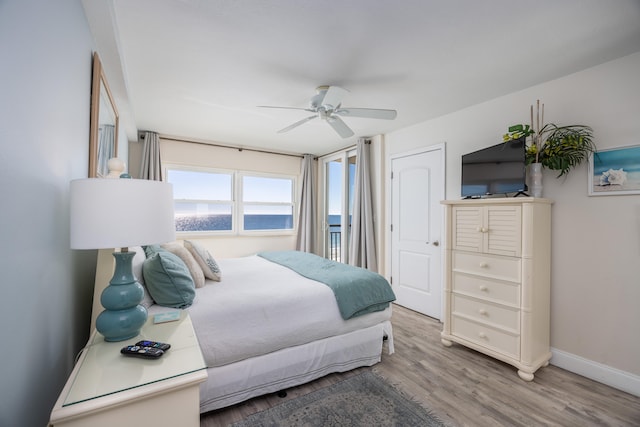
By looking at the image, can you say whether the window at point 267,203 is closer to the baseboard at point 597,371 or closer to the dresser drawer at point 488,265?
the dresser drawer at point 488,265

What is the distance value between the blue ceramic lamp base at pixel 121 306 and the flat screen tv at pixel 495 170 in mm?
2841

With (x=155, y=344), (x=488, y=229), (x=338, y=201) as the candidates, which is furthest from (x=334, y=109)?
(x=338, y=201)

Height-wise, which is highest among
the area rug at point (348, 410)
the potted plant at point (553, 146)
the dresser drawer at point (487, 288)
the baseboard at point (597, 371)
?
the potted plant at point (553, 146)

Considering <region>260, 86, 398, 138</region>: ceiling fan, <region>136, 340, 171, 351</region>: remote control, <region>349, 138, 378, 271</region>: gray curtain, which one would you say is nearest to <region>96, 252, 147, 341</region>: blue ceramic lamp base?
<region>136, 340, 171, 351</region>: remote control

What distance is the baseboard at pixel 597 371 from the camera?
2.03m

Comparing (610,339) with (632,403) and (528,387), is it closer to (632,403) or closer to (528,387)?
(632,403)

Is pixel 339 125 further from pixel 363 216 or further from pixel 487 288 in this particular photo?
pixel 487 288

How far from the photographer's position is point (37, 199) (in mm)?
986

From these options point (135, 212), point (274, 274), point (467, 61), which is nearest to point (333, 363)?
point (274, 274)

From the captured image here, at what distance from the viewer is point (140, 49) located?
200 cm

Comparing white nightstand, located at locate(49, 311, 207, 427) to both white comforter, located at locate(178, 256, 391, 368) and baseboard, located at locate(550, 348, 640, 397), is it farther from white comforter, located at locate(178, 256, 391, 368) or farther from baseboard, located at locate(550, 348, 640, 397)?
baseboard, located at locate(550, 348, 640, 397)

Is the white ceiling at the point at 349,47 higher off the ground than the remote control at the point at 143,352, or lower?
higher

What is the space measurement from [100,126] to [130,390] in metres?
1.77

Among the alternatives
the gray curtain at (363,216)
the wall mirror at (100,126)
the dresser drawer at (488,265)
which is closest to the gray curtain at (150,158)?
the wall mirror at (100,126)
